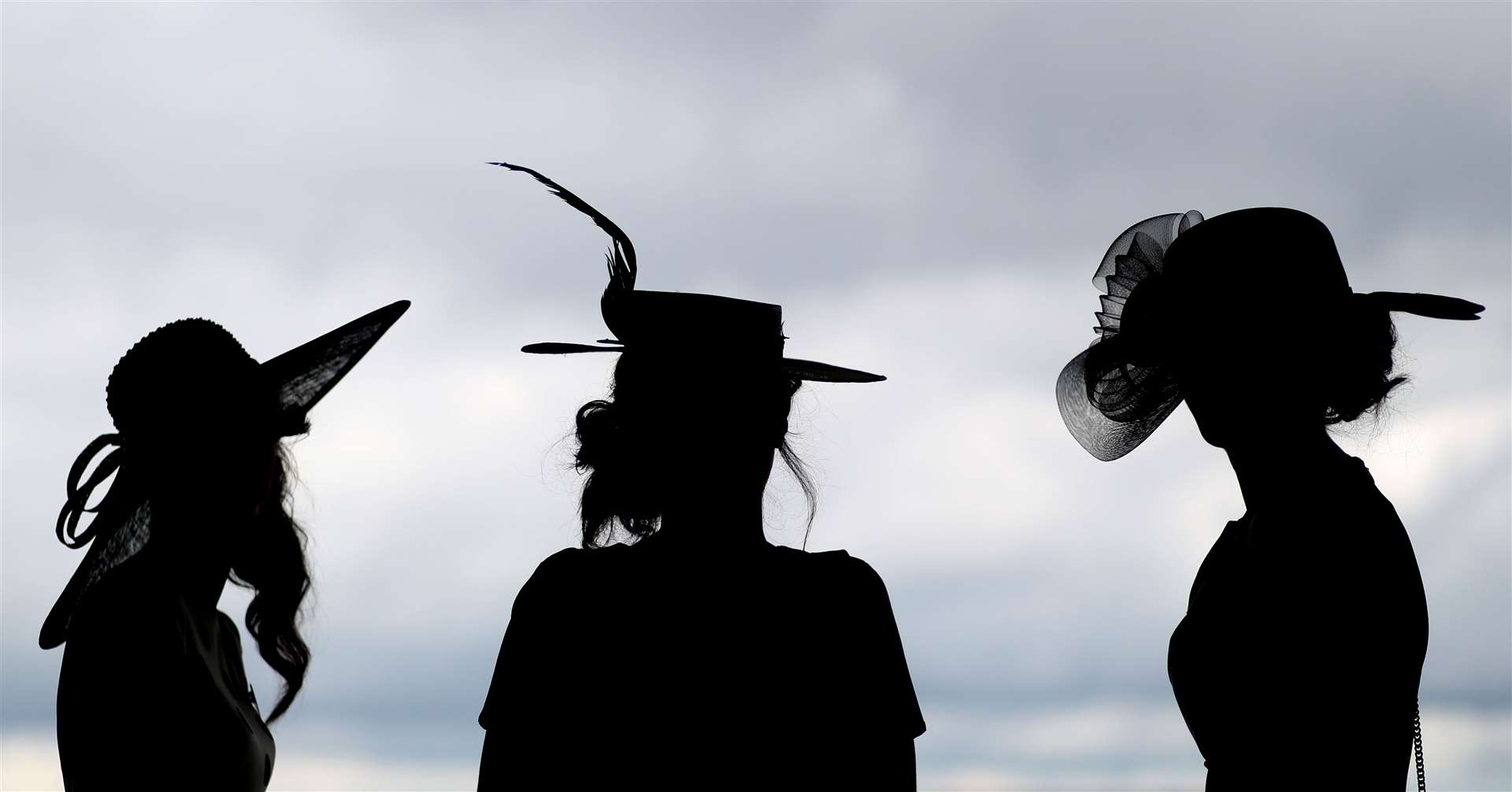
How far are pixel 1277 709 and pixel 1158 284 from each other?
3.03 ft

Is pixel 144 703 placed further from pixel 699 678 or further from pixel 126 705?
pixel 699 678

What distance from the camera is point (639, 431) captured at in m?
2.25

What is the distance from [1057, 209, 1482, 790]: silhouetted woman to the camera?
2139 mm

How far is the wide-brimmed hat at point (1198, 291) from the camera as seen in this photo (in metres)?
2.46

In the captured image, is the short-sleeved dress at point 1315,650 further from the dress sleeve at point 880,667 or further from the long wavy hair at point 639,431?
the long wavy hair at point 639,431

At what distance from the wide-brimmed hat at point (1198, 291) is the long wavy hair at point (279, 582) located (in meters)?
2.02

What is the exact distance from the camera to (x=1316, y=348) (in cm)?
243

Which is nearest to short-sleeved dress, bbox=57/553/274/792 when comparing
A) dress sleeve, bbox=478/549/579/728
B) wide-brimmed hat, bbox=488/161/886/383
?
dress sleeve, bbox=478/549/579/728

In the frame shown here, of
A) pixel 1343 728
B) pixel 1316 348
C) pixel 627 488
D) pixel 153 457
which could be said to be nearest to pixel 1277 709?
pixel 1343 728

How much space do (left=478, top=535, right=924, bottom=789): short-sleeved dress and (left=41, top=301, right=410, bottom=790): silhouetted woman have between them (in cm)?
91

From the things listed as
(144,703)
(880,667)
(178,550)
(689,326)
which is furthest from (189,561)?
(880,667)

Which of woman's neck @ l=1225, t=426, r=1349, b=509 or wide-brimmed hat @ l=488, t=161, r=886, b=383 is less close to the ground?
wide-brimmed hat @ l=488, t=161, r=886, b=383

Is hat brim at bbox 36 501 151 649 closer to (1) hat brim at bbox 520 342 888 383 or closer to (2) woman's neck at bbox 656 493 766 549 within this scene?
(1) hat brim at bbox 520 342 888 383

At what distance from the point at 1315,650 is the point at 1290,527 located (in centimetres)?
22
